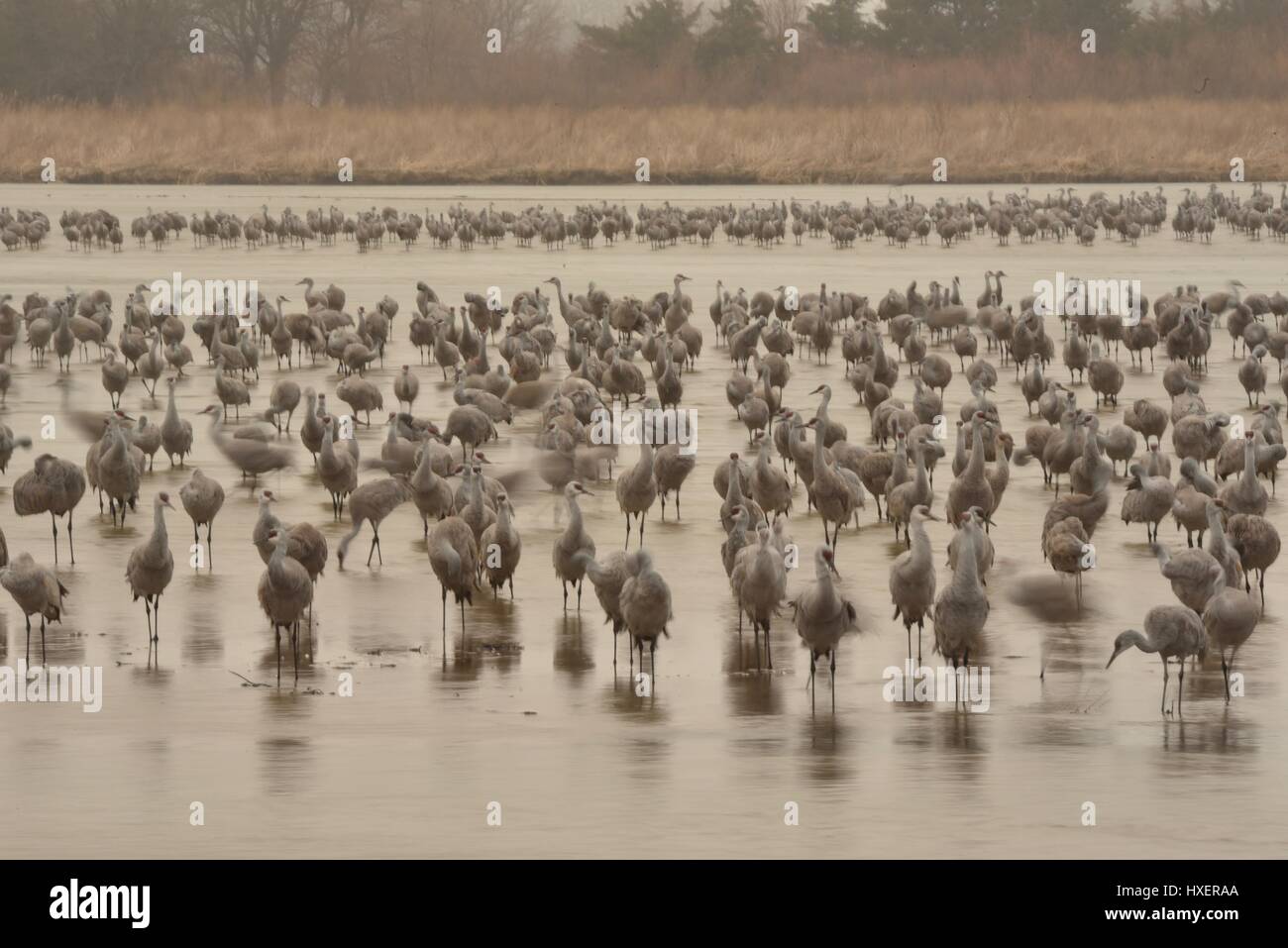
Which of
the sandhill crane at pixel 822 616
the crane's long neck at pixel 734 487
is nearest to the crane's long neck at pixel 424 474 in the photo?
the crane's long neck at pixel 734 487

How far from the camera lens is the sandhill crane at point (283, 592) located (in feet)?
40.0

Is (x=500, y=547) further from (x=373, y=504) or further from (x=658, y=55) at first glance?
(x=658, y=55)

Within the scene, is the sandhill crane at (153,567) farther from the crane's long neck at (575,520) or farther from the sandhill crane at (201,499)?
the crane's long neck at (575,520)

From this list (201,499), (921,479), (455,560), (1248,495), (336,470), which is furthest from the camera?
(336,470)

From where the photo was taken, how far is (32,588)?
40.8 ft

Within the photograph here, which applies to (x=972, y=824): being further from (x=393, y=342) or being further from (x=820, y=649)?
(x=393, y=342)

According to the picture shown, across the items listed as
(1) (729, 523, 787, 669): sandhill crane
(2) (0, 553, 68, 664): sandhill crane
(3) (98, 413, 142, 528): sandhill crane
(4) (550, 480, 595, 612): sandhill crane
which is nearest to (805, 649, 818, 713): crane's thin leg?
(1) (729, 523, 787, 669): sandhill crane

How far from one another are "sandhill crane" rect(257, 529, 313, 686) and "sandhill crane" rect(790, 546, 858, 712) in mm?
2872

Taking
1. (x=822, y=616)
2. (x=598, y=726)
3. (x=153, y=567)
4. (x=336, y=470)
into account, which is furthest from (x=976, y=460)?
(x=153, y=567)

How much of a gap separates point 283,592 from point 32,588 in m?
1.52

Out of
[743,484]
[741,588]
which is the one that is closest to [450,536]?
[741,588]

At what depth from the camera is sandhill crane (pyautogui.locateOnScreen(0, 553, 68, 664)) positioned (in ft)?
40.6

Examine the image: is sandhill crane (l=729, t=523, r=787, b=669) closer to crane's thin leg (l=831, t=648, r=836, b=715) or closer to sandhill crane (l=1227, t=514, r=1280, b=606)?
crane's thin leg (l=831, t=648, r=836, b=715)
